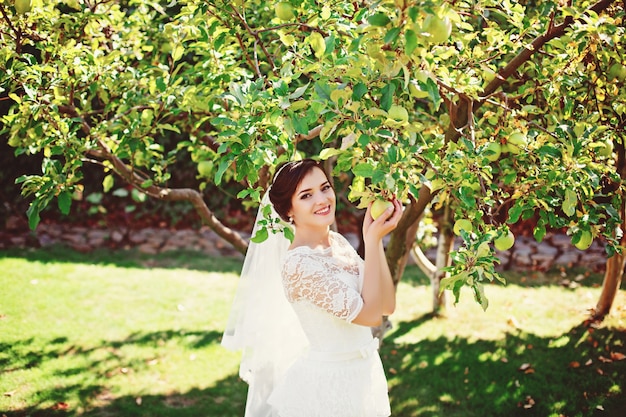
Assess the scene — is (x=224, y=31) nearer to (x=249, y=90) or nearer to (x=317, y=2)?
(x=317, y=2)

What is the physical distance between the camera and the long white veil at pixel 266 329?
3.11 m

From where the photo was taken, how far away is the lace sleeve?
246 centimetres

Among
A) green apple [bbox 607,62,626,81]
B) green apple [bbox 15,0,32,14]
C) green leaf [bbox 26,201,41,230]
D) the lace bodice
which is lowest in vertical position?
the lace bodice

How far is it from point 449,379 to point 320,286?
8.45 ft

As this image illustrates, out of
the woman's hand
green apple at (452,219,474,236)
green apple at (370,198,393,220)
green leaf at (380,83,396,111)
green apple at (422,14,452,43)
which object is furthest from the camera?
the woman's hand

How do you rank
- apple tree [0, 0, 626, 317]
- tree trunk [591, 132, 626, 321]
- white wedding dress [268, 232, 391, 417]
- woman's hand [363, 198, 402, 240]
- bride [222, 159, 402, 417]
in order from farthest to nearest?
tree trunk [591, 132, 626, 321] → white wedding dress [268, 232, 391, 417] → bride [222, 159, 402, 417] → woman's hand [363, 198, 402, 240] → apple tree [0, 0, 626, 317]

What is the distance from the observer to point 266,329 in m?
3.11

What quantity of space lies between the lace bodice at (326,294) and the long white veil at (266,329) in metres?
0.40

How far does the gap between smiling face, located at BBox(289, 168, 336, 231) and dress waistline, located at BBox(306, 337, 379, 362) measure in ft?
2.00

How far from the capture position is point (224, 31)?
2736 mm

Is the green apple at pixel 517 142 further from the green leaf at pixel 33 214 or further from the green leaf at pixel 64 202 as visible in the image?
the green leaf at pixel 33 214

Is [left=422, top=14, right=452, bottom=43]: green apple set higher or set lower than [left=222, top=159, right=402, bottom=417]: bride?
higher

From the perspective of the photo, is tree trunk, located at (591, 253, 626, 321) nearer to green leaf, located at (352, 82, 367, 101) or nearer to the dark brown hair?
the dark brown hair

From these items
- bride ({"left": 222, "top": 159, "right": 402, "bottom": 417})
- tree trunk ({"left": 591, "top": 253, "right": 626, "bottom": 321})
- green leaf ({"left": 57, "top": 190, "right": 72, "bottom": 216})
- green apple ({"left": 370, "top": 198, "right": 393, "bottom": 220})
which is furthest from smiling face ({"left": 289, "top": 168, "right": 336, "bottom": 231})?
tree trunk ({"left": 591, "top": 253, "right": 626, "bottom": 321})
